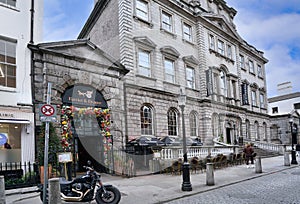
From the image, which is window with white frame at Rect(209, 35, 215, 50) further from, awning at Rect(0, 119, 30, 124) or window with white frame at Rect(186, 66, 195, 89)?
awning at Rect(0, 119, 30, 124)

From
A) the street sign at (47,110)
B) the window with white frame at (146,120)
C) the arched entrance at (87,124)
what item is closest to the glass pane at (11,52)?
the arched entrance at (87,124)

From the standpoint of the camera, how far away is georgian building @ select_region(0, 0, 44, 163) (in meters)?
10.8

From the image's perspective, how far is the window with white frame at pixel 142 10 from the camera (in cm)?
1893

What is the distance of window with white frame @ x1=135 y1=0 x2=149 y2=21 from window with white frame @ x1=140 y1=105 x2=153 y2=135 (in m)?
6.68

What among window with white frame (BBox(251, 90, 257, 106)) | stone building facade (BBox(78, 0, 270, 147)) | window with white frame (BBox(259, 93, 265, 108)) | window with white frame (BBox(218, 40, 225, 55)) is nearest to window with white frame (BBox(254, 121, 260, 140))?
stone building facade (BBox(78, 0, 270, 147))

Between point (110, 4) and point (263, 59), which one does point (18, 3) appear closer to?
point (110, 4)

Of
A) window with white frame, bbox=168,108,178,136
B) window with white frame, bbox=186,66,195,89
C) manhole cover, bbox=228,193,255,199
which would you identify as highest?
window with white frame, bbox=186,66,195,89

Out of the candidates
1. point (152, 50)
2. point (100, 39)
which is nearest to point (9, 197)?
point (152, 50)

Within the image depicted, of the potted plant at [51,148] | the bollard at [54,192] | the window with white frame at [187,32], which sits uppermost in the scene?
the window with white frame at [187,32]

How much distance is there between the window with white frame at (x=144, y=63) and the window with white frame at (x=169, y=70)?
174 centimetres

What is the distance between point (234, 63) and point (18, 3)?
891 inches

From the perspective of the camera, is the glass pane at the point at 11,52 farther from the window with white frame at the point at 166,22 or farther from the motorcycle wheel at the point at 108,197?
the window with white frame at the point at 166,22

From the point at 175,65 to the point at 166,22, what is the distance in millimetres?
3567

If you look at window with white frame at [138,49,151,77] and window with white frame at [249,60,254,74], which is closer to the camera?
window with white frame at [138,49,151,77]
